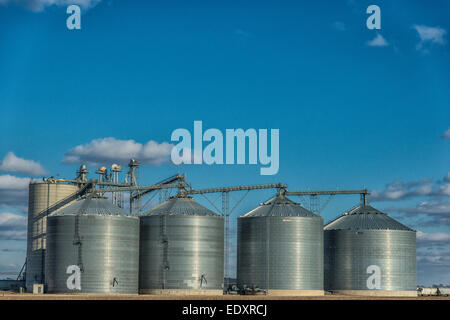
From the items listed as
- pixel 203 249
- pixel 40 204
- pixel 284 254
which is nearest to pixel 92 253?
pixel 203 249

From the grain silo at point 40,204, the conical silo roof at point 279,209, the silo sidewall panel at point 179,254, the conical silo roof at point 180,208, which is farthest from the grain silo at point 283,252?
the grain silo at point 40,204

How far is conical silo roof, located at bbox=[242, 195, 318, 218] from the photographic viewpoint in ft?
523

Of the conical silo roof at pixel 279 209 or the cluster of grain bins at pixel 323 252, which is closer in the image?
the cluster of grain bins at pixel 323 252

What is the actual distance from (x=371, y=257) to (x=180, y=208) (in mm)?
35769

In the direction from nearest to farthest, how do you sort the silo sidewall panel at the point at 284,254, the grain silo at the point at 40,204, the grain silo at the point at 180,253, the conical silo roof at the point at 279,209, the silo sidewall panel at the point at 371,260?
the grain silo at the point at 180,253
the silo sidewall panel at the point at 284,254
the conical silo roof at the point at 279,209
the silo sidewall panel at the point at 371,260
the grain silo at the point at 40,204

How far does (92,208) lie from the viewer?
151m

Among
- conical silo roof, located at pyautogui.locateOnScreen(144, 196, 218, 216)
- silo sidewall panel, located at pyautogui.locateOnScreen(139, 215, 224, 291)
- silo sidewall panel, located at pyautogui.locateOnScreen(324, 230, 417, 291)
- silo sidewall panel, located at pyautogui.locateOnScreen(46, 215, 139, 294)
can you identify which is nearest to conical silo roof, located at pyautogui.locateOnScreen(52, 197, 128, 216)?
silo sidewall panel, located at pyautogui.locateOnScreen(46, 215, 139, 294)

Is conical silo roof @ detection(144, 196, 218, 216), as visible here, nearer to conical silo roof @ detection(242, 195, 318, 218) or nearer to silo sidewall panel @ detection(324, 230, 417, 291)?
conical silo roof @ detection(242, 195, 318, 218)

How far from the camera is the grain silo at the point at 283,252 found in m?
156

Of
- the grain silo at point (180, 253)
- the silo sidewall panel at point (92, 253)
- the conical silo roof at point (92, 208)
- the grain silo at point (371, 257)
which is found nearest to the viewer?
the silo sidewall panel at point (92, 253)

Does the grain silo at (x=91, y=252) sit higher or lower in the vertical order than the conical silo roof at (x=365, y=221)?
lower

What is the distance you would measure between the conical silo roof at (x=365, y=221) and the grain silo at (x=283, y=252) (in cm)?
1063

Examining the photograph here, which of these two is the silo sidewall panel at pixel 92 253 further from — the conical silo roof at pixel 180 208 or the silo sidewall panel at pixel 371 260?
the silo sidewall panel at pixel 371 260
